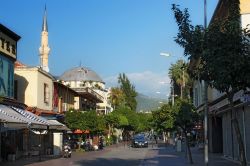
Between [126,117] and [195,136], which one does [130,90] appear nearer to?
[126,117]

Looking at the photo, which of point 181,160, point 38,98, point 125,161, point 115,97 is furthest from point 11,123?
point 115,97

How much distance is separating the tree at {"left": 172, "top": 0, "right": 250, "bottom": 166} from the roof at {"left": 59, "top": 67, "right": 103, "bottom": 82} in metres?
118

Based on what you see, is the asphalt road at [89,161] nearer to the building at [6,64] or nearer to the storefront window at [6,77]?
the building at [6,64]

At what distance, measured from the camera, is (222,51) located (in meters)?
14.1

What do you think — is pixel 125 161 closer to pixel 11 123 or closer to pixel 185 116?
pixel 185 116

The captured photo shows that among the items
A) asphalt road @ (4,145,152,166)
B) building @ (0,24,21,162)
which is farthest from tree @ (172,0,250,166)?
building @ (0,24,21,162)

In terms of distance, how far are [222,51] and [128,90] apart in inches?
5234

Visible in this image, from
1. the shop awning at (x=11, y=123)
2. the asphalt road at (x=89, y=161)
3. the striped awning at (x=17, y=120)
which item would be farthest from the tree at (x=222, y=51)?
the asphalt road at (x=89, y=161)

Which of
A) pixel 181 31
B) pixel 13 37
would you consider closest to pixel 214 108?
pixel 13 37

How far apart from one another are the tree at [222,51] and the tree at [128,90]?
13067 centimetres

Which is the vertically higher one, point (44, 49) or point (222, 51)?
point (44, 49)

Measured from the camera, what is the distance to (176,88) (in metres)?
107

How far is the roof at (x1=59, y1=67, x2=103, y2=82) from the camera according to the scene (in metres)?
134

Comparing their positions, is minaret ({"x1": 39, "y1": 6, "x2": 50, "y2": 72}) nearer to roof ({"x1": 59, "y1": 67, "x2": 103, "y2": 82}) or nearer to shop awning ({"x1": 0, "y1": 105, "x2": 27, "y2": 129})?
roof ({"x1": 59, "y1": 67, "x2": 103, "y2": 82})
